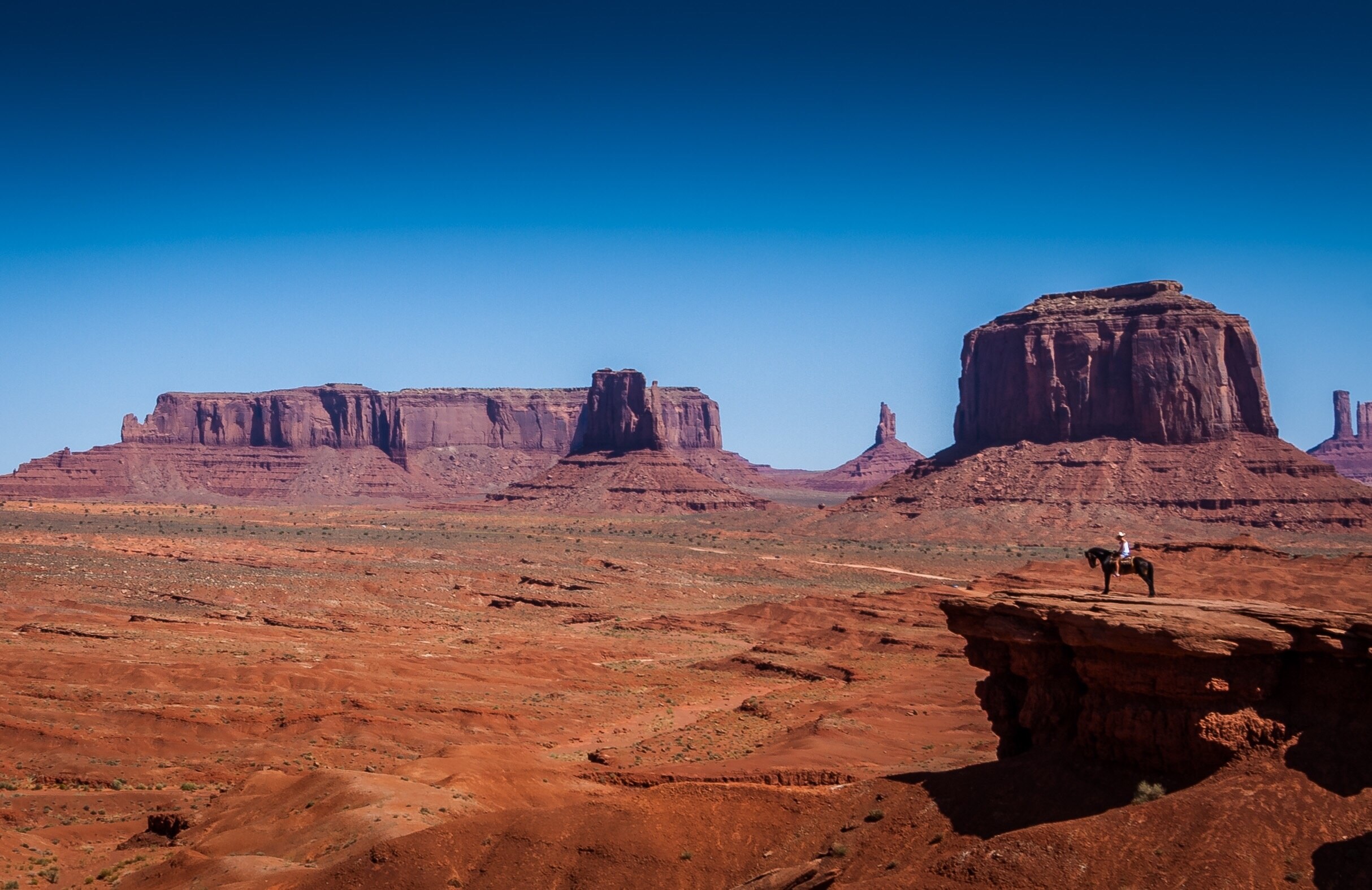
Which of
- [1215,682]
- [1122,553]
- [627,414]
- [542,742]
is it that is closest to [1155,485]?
[627,414]

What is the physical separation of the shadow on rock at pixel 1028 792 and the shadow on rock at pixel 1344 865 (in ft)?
6.33

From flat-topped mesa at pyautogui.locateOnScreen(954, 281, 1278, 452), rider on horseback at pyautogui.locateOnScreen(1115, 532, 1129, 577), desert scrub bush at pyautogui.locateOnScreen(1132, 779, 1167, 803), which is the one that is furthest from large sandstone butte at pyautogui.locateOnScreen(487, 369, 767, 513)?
desert scrub bush at pyautogui.locateOnScreen(1132, 779, 1167, 803)

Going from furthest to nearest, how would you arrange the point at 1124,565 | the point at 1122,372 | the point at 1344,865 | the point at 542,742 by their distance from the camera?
the point at 1122,372, the point at 542,742, the point at 1124,565, the point at 1344,865

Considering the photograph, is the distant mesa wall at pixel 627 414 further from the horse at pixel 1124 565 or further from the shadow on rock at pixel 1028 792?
the shadow on rock at pixel 1028 792

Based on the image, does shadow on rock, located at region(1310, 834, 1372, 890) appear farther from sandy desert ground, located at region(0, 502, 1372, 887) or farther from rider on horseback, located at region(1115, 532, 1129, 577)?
rider on horseback, located at region(1115, 532, 1129, 577)

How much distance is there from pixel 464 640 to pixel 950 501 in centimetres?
7285

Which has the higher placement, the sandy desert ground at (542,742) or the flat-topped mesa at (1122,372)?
the flat-topped mesa at (1122,372)

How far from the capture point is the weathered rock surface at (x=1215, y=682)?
1311 centimetres

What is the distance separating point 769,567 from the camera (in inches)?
3068

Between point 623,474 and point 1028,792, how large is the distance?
459ft

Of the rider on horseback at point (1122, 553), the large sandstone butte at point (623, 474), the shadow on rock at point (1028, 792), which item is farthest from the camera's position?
the large sandstone butte at point (623, 474)

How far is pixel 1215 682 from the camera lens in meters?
13.3

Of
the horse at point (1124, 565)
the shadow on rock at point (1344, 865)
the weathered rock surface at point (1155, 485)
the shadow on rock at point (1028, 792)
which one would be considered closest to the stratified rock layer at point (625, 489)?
the weathered rock surface at point (1155, 485)

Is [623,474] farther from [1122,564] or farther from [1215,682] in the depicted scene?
[1215,682]
